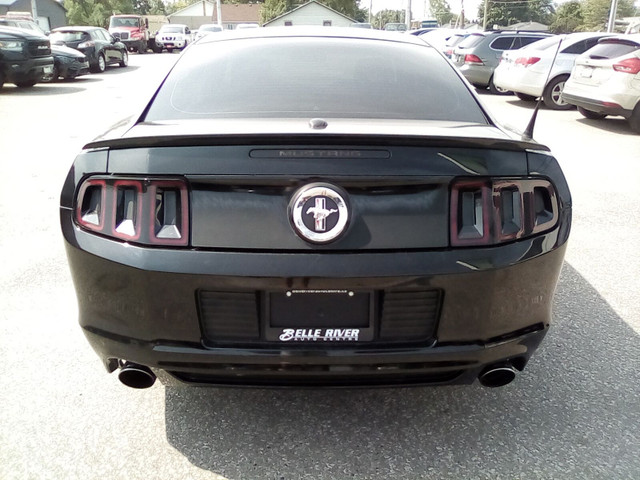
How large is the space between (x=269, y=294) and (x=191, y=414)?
0.95 metres

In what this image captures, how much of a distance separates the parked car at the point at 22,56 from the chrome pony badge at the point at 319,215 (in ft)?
49.4

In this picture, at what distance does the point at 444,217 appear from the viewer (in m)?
2.02

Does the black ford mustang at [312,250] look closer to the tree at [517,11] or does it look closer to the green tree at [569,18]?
the green tree at [569,18]

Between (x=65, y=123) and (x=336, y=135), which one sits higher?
(x=336, y=135)

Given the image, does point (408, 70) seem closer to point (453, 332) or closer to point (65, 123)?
point (453, 332)

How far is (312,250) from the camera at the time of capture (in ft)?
6.43

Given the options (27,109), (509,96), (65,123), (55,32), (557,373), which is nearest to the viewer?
(557,373)

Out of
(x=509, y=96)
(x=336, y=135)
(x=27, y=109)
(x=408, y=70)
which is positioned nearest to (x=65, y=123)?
(x=27, y=109)

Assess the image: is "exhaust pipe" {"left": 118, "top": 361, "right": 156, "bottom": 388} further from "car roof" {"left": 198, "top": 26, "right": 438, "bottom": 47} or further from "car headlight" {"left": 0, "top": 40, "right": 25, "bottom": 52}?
"car headlight" {"left": 0, "top": 40, "right": 25, "bottom": 52}

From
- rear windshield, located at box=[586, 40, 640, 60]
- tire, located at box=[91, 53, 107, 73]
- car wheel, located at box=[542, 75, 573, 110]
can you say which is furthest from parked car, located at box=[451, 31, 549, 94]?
tire, located at box=[91, 53, 107, 73]

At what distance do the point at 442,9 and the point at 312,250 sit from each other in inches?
5153

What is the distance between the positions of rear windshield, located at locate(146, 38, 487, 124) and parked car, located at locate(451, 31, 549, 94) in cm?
1337

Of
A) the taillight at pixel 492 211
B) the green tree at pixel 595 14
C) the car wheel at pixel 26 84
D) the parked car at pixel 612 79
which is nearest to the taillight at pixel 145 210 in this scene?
the taillight at pixel 492 211

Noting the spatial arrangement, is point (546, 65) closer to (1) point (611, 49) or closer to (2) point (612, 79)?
(1) point (611, 49)
